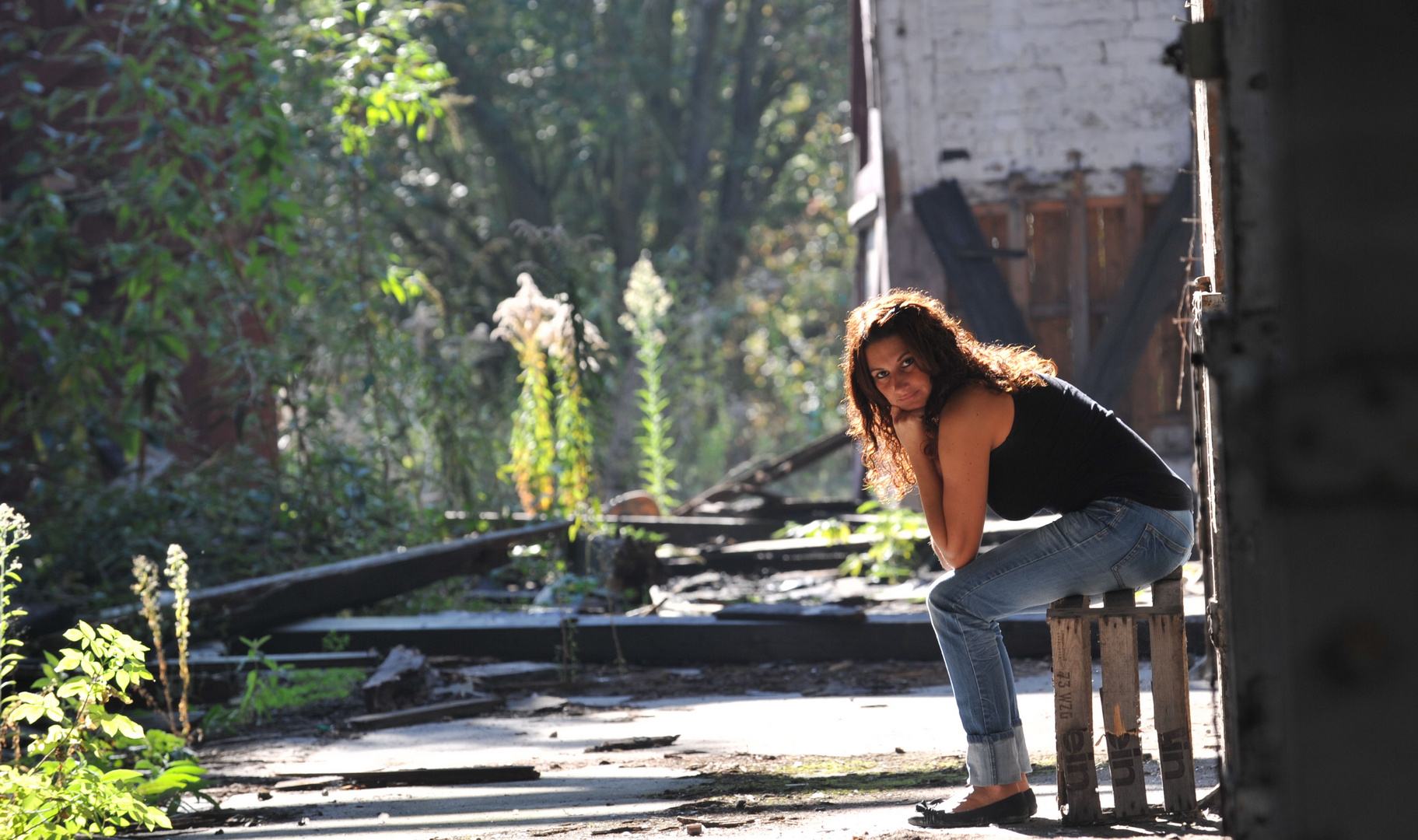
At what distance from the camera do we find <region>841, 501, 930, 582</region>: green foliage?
318 inches

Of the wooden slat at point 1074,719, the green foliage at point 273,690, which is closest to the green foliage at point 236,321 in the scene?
the green foliage at point 273,690

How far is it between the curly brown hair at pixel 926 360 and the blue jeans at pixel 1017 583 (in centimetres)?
36

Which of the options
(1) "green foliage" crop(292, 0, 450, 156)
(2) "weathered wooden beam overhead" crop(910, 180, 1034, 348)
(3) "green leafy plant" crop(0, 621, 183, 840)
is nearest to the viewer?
(3) "green leafy plant" crop(0, 621, 183, 840)

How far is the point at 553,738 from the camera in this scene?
4945 millimetres

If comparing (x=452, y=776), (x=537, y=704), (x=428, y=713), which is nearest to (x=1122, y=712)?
Answer: (x=452, y=776)

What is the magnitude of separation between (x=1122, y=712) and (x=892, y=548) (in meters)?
4.95

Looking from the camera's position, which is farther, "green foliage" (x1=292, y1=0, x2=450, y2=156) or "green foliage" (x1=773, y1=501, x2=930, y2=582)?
"green foliage" (x1=292, y1=0, x2=450, y2=156)

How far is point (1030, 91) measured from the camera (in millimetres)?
9562

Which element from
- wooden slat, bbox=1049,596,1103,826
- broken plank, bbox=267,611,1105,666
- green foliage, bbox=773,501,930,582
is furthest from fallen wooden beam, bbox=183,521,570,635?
wooden slat, bbox=1049,596,1103,826

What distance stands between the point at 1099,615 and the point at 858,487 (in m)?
7.73

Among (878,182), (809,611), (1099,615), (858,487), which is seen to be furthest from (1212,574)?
(858,487)

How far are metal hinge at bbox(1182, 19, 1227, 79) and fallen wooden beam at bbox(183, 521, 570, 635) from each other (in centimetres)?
569

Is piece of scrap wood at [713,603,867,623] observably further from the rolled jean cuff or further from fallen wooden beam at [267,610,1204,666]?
the rolled jean cuff

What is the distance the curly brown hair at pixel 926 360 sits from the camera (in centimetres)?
336
